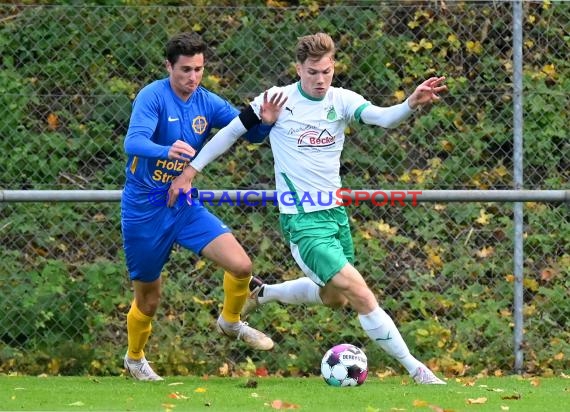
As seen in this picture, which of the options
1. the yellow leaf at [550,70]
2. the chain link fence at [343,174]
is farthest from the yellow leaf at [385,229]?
the yellow leaf at [550,70]

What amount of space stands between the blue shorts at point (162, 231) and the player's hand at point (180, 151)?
23.8 inches

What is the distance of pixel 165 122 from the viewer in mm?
7859

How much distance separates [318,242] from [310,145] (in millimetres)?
592

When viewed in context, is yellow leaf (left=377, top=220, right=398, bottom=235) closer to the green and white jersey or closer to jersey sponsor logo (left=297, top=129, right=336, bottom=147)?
the green and white jersey

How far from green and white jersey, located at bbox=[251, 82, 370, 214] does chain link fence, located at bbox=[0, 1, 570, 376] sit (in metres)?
1.88

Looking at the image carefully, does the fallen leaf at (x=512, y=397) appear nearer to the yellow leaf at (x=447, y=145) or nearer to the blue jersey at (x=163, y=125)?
the blue jersey at (x=163, y=125)

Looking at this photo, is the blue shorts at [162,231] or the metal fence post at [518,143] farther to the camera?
the metal fence post at [518,143]

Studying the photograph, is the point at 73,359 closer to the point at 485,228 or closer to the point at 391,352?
the point at 391,352

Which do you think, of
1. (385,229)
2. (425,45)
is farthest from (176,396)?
(425,45)

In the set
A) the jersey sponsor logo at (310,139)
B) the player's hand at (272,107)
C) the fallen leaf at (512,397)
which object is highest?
the player's hand at (272,107)

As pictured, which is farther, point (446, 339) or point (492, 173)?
point (492, 173)

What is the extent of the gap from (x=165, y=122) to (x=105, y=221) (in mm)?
2117

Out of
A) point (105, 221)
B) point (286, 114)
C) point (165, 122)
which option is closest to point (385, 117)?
point (286, 114)

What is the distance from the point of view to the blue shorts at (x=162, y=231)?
7.93 m
